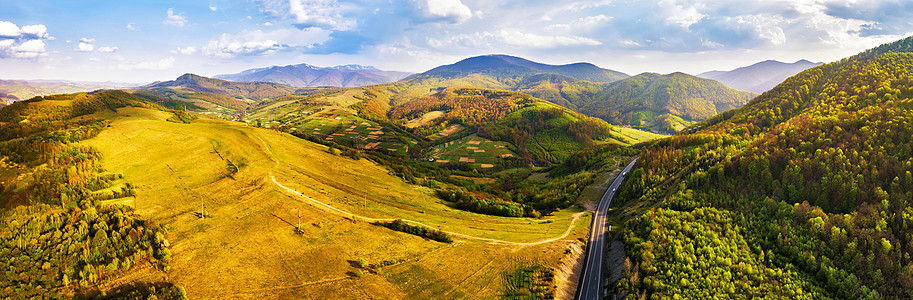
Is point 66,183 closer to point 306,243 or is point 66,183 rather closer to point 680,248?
point 306,243

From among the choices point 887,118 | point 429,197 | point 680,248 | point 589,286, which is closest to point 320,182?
point 429,197

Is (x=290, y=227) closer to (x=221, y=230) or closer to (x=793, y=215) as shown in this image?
(x=221, y=230)

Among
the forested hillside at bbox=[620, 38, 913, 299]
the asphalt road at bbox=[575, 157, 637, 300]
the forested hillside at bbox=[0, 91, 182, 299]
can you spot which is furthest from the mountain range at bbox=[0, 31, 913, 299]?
the asphalt road at bbox=[575, 157, 637, 300]

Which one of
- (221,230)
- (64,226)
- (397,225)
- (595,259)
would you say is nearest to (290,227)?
(221,230)

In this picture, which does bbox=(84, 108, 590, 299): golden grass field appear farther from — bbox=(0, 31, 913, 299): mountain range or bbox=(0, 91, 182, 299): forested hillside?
bbox=(0, 91, 182, 299): forested hillside

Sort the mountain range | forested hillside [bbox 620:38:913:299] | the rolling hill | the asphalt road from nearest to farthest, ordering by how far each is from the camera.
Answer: the rolling hill < the mountain range < forested hillside [bbox 620:38:913:299] < the asphalt road

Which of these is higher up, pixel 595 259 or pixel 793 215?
pixel 793 215

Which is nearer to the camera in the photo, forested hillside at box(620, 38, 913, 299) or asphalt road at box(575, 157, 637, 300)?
forested hillside at box(620, 38, 913, 299)
